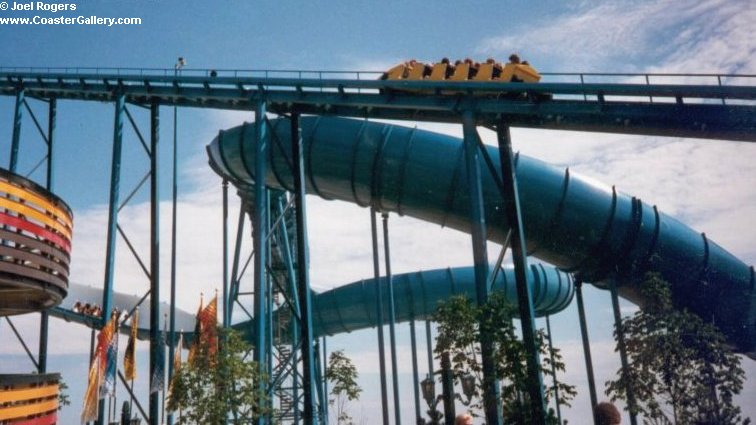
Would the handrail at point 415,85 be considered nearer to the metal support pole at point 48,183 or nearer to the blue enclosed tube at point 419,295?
the metal support pole at point 48,183

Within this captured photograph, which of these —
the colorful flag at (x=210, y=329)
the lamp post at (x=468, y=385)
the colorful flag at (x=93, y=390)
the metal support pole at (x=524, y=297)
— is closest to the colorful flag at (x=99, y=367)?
the colorful flag at (x=93, y=390)

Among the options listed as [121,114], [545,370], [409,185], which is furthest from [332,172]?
[545,370]

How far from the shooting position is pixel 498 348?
35.2 ft

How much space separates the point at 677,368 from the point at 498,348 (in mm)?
4790

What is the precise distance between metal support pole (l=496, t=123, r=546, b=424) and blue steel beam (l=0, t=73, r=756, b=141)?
1.22m

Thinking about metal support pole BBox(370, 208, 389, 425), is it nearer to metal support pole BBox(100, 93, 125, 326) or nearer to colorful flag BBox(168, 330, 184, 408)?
colorful flag BBox(168, 330, 184, 408)

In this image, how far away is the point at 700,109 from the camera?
11891mm

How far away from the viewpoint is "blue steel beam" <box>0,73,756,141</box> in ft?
38.8

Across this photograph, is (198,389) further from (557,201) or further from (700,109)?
(700,109)

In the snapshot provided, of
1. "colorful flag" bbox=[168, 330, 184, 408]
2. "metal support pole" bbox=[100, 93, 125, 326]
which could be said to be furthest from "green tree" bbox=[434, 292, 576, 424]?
"metal support pole" bbox=[100, 93, 125, 326]

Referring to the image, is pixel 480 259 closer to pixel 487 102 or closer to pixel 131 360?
pixel 487 102

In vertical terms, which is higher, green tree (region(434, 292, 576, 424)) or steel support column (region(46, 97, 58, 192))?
steel support column (region(46, 97, 58, 192))

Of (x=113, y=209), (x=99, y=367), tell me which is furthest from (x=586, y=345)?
(x=113, y=209)

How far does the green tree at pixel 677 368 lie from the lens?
12.3m
